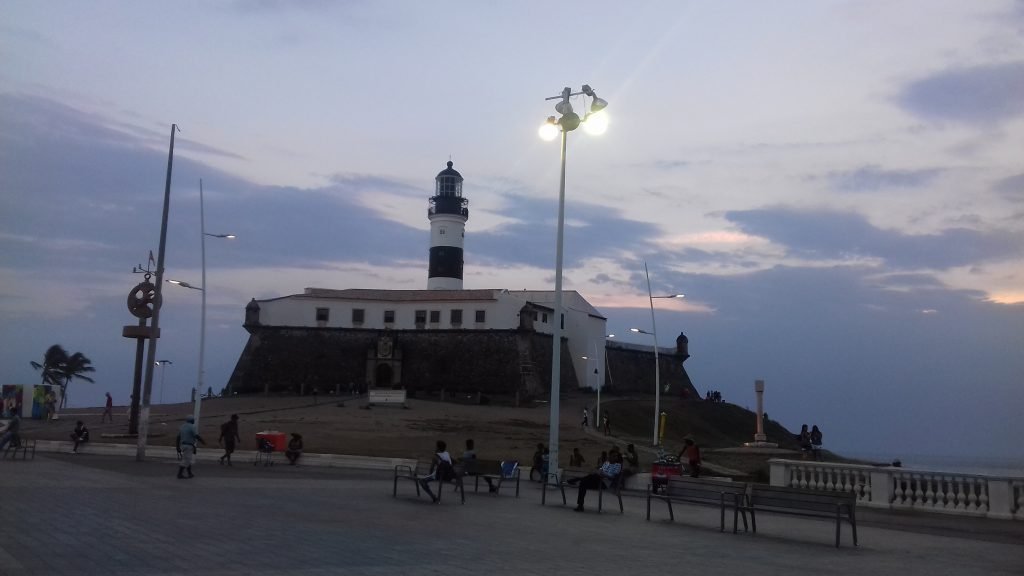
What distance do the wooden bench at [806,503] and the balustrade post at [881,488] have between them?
539 centimetres

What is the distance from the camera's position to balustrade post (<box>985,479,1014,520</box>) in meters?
16.1

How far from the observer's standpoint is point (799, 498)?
13.0 m

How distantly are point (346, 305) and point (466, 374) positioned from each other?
38.0ft

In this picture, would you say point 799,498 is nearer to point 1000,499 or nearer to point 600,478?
point 600,478

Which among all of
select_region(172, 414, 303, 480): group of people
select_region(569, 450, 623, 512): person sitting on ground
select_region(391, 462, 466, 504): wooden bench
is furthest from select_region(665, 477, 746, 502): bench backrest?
select_region(172, 414, 303, 480): group of people

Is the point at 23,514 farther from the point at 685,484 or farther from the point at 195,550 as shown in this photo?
the point at 685,484

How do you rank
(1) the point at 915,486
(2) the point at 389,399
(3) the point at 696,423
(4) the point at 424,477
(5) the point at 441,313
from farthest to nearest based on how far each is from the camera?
1. (5) the point at 441,313
2. (3) the point at 696,423
3. (2) the point at 389,399
4. (1) the point at 915,486
5. (4) the point at 424,477

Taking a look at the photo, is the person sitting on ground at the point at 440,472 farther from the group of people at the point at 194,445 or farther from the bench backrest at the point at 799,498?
the group of people at the point at 194,445

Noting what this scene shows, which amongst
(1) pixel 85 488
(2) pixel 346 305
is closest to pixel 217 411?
(2) pixel 346 305

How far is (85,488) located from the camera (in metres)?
15.5

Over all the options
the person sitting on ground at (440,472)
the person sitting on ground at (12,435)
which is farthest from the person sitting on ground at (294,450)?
the person sitting on ground at (440,472)

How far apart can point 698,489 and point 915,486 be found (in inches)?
246

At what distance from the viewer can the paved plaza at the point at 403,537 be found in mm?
8797

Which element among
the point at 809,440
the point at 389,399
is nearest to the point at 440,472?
the point at 809,440
